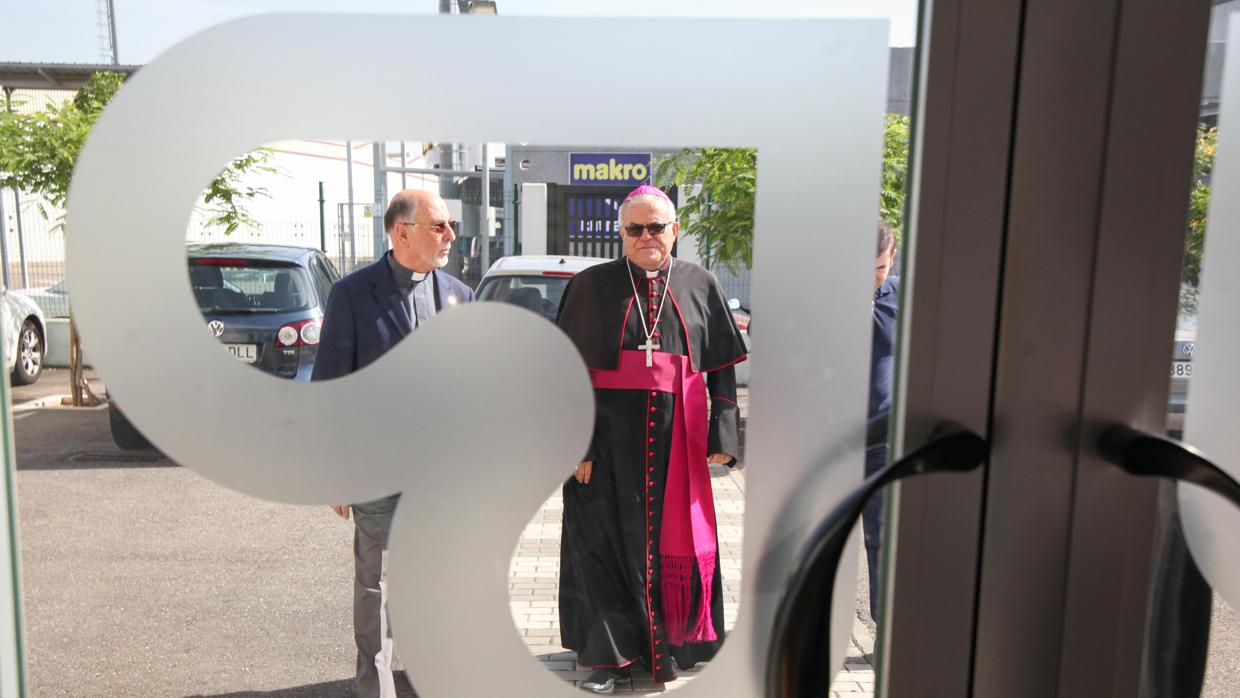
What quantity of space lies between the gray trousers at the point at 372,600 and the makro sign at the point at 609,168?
0.40m

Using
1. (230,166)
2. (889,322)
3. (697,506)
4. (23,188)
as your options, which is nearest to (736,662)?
(697,506)

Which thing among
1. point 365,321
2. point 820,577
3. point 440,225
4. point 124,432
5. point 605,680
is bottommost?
point 605,680

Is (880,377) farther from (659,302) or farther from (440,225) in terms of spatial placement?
(440,225)

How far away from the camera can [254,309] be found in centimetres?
92

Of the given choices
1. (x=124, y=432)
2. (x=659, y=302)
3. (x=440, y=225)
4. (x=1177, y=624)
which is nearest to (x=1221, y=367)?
(x=1177, y=624)

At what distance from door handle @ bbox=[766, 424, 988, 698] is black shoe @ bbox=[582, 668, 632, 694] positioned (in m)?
0.16

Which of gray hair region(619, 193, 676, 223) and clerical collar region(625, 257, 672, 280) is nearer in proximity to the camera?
gray hair region(619, 193, 676, 223)

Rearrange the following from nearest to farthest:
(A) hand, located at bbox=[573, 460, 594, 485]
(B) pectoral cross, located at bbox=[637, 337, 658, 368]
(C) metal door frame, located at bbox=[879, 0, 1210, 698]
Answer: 1. (C) metal door frame, located at bbox=[879, 0, 1210, 698]
2. (A) hand, located at bbox=[573, 460, 594, 485]
3. (B) pectoral cross, located at bbox=[637, 337, 658, 368]

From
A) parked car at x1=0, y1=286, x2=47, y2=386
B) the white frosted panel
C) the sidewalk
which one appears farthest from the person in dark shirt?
parked car at x1=0, y1=286, x2=47, y2=386

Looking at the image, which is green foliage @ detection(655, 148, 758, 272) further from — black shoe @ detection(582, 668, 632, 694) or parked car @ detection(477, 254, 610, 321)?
black shoe @ detection(582, 668, 632, 694)

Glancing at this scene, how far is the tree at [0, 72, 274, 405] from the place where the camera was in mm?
871

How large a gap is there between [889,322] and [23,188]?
37.1 inches

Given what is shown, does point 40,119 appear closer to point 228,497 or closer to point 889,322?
point 228,497

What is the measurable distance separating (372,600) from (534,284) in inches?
16.8
